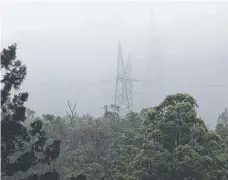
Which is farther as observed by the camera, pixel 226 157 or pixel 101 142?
pixel 101 142

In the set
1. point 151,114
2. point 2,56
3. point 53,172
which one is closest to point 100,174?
point 151,114

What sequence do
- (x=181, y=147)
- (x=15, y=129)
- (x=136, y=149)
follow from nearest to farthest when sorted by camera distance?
1. (x=15, y=129)
2. (x=181, y=147)
3. (x=136, y=149)

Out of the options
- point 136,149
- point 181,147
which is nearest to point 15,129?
point 181,147

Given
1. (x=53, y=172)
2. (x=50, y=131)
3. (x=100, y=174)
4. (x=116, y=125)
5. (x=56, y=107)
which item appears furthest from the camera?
(x=56, y=107)

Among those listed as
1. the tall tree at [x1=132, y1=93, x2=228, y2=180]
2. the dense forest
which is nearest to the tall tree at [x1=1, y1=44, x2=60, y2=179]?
the dense forest

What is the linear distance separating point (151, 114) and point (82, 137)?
1917 cm

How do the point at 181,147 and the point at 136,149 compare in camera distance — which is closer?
the point at 181,147

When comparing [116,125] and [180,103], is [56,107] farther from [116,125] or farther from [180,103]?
[180,103]

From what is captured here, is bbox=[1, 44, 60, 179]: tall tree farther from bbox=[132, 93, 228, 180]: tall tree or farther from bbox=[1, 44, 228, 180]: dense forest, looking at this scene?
bbox=[132, 93, 228, 180]: tall tree

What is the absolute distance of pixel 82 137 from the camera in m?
40.4

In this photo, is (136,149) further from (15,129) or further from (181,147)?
(15,129)

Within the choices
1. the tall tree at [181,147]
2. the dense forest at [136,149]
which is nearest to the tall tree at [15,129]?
the dense forest at [136,149]

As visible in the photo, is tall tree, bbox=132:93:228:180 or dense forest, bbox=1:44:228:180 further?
tall tree, bbox=132:93:228:180

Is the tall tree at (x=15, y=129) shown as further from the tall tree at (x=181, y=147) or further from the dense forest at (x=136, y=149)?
the tall tree at (x=181, y=147)
